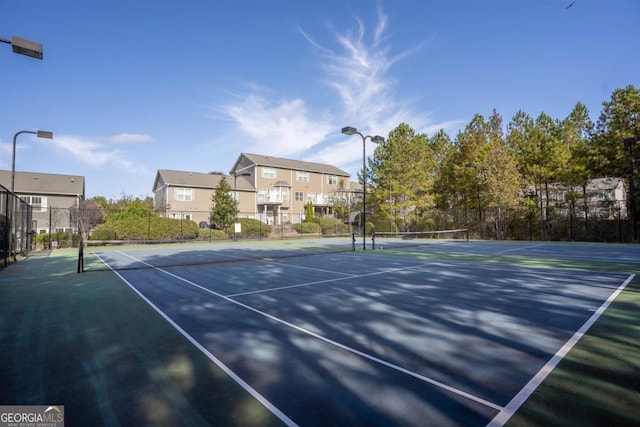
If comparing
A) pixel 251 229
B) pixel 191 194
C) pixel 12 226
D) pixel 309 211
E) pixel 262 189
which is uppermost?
pixel 262 189

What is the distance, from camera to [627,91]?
73.1 feet

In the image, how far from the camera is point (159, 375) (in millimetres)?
3357

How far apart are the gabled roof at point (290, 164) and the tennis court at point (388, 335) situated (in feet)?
124

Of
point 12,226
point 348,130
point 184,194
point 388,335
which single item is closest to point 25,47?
point 388,335

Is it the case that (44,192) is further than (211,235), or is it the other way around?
(44,192)

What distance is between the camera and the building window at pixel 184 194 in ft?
129

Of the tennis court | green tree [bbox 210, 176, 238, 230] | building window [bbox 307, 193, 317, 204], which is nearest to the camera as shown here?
the tennis court

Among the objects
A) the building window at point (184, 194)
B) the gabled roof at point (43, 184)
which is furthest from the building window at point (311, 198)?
the gabled roof at point (43, 184)

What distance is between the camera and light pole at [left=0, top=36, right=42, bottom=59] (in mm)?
6582

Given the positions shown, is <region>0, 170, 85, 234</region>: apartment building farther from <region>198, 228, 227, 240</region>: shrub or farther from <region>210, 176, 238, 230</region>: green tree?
<region>198, 228, 227, 240</region>: shrub

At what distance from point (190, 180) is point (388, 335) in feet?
135

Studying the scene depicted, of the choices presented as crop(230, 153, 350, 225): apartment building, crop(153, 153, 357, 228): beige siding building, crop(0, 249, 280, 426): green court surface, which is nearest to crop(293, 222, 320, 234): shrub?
crop(153, 153, 357, 228): beige siding building

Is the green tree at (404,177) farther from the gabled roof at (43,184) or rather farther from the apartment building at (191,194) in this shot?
the gabled roof at (43,184)

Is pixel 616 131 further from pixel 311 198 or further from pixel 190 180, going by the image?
pixel 190 180
